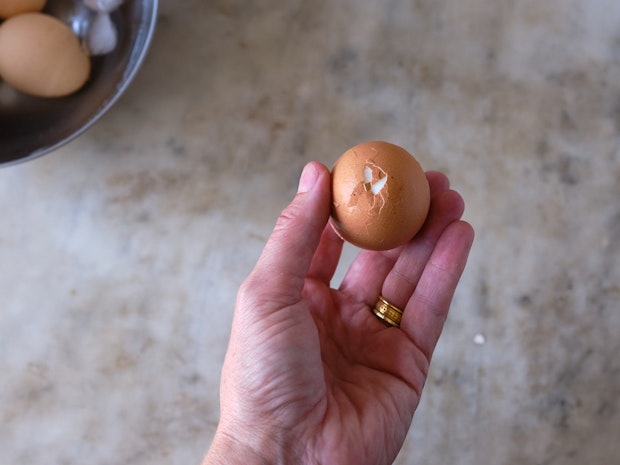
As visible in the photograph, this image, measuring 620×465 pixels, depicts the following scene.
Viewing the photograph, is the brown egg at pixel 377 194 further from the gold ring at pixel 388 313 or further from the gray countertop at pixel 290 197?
the gray countertop at pixel 290 197

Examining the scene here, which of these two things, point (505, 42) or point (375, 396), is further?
point (505, 42)

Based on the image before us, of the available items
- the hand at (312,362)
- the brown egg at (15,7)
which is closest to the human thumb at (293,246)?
the hand at (312,362)

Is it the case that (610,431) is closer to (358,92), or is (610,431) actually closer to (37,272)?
(358,92)

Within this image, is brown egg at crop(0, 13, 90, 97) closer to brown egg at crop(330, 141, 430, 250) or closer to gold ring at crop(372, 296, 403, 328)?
brown egg at crop(330, 141, 430, 250)

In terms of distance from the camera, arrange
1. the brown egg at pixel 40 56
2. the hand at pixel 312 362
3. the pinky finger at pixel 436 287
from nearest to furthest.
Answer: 1. the hand at pixel 312 362
2. the pinky finger at pixel 436 287
3. the brown egg at pixel 40 56

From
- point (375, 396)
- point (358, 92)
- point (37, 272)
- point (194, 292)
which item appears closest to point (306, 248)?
point (375, 396)

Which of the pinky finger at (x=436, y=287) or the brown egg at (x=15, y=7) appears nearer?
the pinky finger at (x=436, y=287)

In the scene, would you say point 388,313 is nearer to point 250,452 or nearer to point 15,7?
point 250,452

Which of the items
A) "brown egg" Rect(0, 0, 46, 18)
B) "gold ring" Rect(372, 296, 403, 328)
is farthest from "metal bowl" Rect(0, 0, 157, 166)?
"gold ring" Rect(372, 296, 403, 328)
